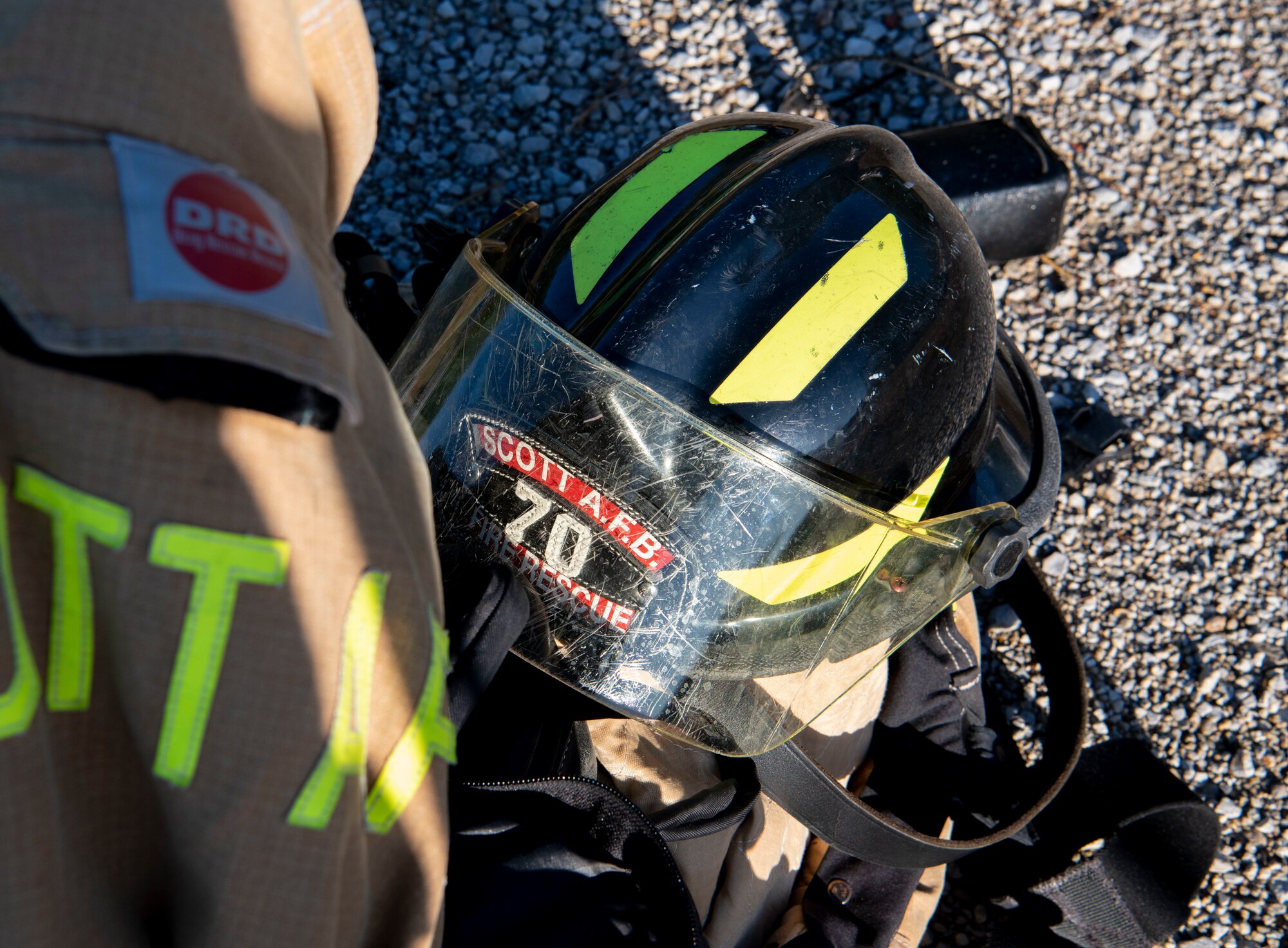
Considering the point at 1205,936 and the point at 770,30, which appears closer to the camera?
the point at 1205,936

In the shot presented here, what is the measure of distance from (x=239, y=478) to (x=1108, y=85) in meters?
2.73

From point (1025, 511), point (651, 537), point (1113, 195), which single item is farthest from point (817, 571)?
point (1113, 195)

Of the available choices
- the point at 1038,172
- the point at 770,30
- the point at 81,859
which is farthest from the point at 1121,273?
the point at 81,859

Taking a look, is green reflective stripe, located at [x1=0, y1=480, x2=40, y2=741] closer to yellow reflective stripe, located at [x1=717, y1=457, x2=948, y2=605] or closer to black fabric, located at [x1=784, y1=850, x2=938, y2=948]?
yellow reflective stripe, located at [x1=717, y1=457, x2=948, y2=605]

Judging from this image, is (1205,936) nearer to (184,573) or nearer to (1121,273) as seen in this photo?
(1121,273)

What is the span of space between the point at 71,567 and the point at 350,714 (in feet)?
0.83

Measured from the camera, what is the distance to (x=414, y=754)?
889 millimetres

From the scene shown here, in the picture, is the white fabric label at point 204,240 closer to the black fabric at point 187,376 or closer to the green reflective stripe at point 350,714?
the black fabric at point 187,376

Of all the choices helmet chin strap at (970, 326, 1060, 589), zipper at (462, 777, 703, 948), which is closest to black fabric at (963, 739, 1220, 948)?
helmet chin strap at (970, 326, 1060, 589)

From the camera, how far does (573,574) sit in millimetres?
1323

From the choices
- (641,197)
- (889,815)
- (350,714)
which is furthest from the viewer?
(889,815)

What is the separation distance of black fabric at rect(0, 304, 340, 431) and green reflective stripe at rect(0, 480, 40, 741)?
103mm

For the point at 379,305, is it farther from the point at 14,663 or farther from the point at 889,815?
the point at 889,815

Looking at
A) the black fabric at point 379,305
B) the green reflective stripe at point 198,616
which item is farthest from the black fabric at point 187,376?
the black fabric at point 379,305
